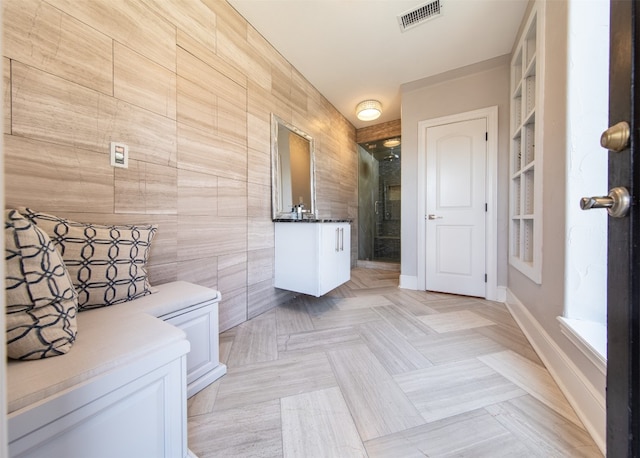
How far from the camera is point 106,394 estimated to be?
61 centimetres

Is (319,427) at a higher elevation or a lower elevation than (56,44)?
lower

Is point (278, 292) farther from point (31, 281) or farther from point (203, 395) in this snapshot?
point (31, 281)

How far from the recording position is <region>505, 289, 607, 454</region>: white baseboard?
0.91m

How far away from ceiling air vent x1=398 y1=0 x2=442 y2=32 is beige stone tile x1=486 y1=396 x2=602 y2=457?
2661mm

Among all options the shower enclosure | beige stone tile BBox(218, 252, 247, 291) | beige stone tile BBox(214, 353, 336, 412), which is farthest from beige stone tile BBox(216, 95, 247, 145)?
the shower enclosure

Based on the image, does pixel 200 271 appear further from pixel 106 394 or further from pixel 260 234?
pixel 106 394

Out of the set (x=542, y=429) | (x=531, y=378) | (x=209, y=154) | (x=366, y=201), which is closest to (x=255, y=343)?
(x=209, y=154)

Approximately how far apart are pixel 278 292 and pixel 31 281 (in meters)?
1.80

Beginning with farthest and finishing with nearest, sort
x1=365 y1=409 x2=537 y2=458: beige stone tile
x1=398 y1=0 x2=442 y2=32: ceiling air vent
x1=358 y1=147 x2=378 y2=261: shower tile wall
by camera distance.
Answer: x1=358 y1=147 x2=378 y2=261: shower tile wall
x1=398 y1=0 x2=442 y2=32: ceiling air vent
x1=365 y1=409 x2=537 y2=458: beige stone tile

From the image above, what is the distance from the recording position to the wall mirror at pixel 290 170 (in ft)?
7.54

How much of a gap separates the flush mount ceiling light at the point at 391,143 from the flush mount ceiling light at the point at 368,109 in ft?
2.55

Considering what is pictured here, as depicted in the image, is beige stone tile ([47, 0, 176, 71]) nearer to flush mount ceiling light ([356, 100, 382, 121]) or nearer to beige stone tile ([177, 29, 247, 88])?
beige stone tile ([177, 29, 247, 88])

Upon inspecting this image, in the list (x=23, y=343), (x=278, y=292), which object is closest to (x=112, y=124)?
(x=23, y=343)

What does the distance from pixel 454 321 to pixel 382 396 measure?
1.17 meters
